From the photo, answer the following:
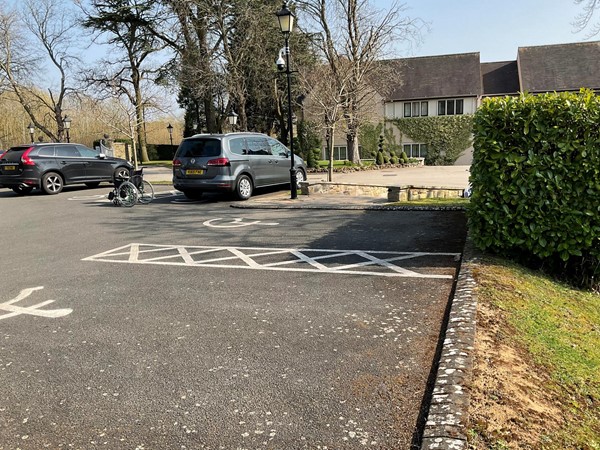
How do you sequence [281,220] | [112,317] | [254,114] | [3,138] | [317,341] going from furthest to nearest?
1. [3,138]
2. [254,114]
3. [281,220]
4. [112,317]
5. [317,341]

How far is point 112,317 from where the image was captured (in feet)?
14.6

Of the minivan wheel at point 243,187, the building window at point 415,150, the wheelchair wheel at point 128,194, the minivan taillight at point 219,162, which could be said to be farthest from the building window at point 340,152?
the wheelchair wheel at point 128,194

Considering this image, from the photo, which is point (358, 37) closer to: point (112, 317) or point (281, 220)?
point (281, 220)

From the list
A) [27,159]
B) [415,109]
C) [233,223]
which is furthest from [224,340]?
[415,109]

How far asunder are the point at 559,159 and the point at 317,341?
363 cm

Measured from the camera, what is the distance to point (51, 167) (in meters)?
17.0

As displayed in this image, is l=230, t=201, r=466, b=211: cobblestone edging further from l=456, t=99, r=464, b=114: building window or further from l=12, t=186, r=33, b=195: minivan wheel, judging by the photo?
l=456, t=99, r=464, b=114: building window

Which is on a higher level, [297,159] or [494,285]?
[297,159]

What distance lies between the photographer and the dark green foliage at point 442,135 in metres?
42.4

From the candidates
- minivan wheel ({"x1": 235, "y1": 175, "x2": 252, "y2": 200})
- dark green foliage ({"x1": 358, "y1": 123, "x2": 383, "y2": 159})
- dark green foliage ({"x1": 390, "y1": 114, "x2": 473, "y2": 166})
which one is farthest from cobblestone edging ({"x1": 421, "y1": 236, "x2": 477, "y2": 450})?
dark green foliage ({"x1": 358, "y1": 123, "x2": 383, "y2": 159})

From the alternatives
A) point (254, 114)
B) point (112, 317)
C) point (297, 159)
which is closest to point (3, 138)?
point (254, 114)

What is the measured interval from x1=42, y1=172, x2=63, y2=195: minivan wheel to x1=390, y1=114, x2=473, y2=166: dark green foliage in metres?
33.9

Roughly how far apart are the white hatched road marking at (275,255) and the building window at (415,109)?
132 feet

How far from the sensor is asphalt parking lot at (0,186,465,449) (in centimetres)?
265
